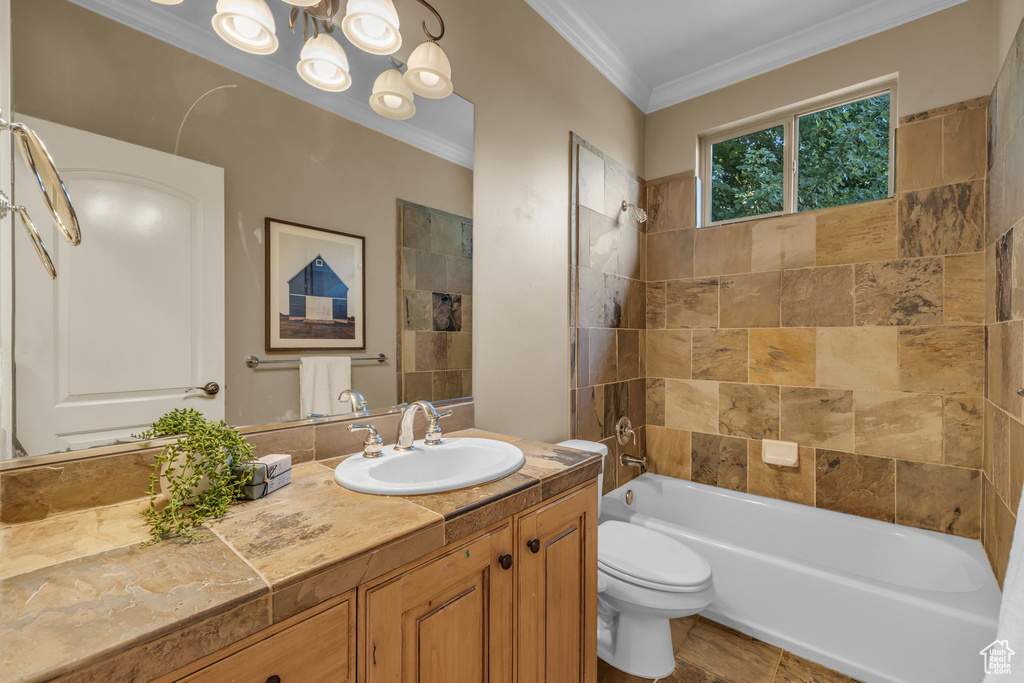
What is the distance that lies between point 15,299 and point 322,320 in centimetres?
59

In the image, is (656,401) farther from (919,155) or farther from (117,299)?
(117,299)

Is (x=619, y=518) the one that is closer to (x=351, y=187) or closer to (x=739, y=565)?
(x=739, y=565)

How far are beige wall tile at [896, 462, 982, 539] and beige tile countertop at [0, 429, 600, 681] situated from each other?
80.9 inches

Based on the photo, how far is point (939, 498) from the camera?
6.48 ft

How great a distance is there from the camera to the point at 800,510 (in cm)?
222

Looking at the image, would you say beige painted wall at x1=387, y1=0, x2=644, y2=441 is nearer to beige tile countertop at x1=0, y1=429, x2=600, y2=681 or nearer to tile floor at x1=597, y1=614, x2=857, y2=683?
beige tile countertop at x1=0, y1=429, x2=600, y2=681

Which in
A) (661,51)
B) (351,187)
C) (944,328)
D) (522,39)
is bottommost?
(944,328)

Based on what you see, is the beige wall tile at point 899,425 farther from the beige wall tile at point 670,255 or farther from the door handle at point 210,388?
the door handle at point 210,388

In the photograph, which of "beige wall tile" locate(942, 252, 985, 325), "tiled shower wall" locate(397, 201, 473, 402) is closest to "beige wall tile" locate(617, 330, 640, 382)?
"tiled shower wall" locate(397, 201, 473, 402)

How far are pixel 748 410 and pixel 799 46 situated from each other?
1.91 meters

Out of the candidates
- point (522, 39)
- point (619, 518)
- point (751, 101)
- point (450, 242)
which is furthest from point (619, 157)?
point (619, 518)

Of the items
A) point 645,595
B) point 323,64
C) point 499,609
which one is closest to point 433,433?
point 499,609

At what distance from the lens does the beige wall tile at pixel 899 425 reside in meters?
2.00

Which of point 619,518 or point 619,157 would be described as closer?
point 619,518
